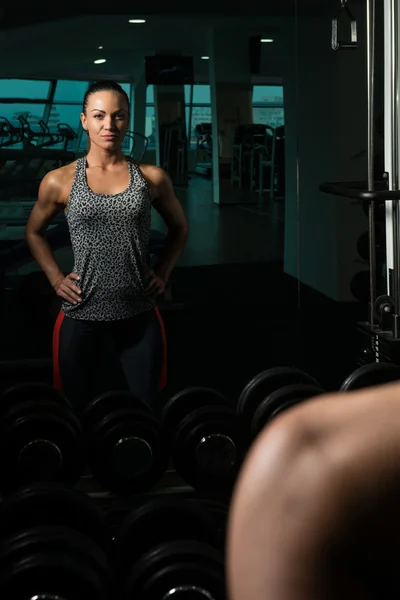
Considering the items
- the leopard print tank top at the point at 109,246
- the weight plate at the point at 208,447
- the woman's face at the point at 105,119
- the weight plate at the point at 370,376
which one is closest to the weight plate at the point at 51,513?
the weight plate at the point at 208,447

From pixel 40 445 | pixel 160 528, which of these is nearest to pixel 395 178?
pixel 40 445

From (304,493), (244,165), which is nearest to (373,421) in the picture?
(304,493)

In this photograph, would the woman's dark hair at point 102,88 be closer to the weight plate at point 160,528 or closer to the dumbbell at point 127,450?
the dumbbell at point 127,450

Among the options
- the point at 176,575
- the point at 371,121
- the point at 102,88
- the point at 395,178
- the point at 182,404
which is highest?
the point at 102,88

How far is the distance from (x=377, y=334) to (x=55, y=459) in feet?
4.35

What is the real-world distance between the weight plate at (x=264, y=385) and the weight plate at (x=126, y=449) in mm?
447

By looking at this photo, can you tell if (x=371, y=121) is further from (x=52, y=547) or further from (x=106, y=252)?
(x=52, y=547)

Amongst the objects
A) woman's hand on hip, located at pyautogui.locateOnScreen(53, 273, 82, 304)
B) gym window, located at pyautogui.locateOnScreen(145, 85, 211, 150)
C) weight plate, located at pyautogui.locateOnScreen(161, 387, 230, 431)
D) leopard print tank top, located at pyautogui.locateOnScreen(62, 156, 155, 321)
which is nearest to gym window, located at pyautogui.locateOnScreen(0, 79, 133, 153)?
leopard print tank top, located at pyautogui.locateOnScreen(62, 156, 155, 321)

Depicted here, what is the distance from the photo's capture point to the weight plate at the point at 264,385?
2.83 m

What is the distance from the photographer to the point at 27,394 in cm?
267

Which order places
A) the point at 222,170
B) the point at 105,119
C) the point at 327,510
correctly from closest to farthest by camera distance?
the point at 327,510 < the point at 105,119 < the point at 222,170

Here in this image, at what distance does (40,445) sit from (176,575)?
2.41ft

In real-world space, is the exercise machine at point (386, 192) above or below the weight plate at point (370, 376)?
above

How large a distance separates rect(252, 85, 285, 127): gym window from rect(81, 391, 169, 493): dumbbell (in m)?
1.36
